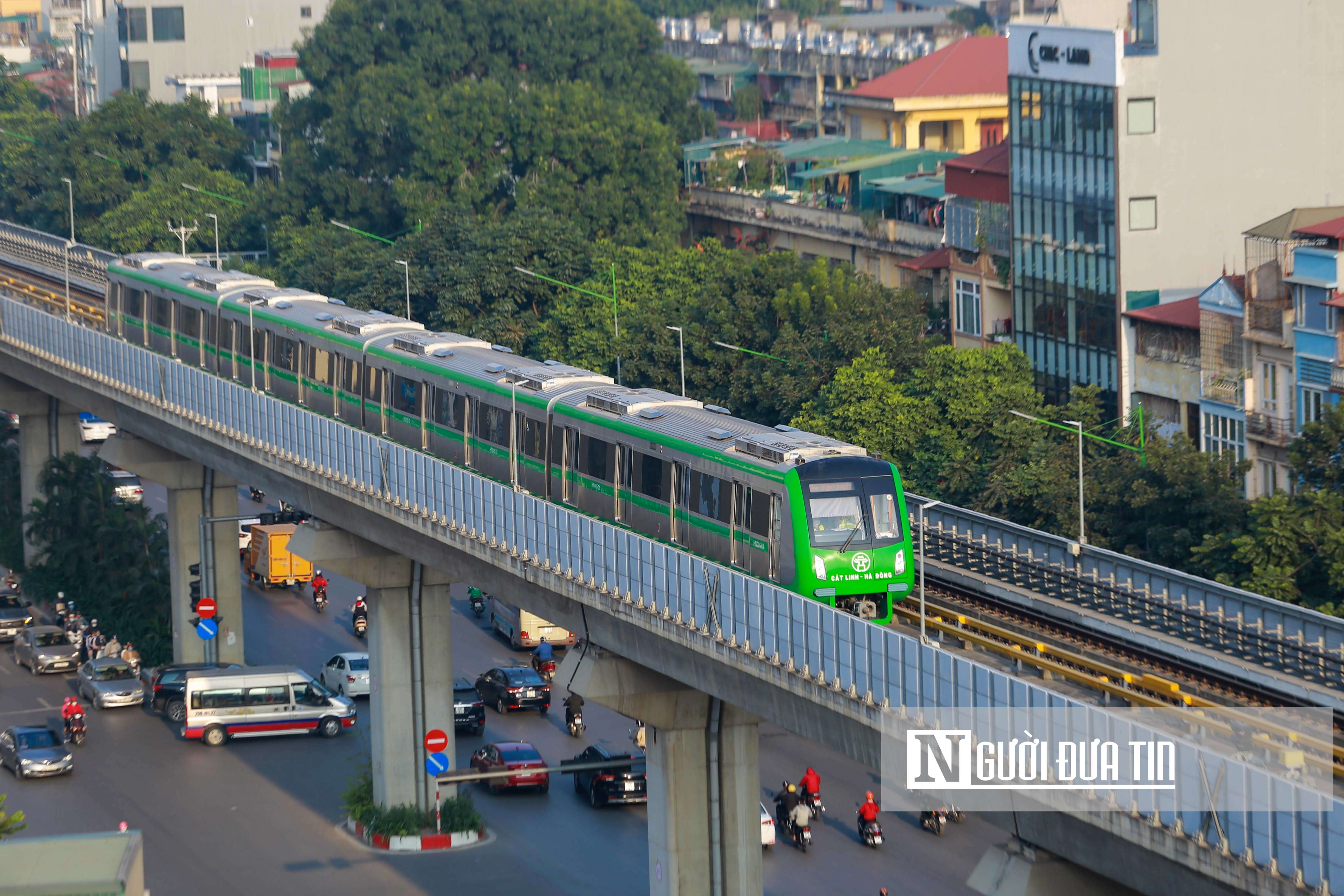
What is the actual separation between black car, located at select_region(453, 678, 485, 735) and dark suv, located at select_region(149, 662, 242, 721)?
8.01 m

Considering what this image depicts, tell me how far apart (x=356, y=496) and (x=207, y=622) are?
16185 mm

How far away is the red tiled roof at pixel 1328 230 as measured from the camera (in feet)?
203

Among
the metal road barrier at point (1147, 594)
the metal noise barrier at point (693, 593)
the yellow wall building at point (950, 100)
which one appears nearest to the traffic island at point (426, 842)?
the metal noise barrier at point (693, 593)

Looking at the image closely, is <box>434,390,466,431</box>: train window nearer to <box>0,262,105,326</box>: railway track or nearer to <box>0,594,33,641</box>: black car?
<box>0,594,33,641</box>: black car

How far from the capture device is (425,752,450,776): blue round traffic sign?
47.9 m

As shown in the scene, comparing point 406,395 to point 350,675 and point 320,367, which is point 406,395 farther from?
point 350,675

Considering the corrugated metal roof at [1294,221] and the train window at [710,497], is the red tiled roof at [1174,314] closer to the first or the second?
the corrugated metal roof at [1294,221]

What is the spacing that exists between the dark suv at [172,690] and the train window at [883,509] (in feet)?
104

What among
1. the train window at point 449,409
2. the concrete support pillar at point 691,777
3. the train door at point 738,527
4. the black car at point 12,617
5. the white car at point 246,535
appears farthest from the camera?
the white car at point 246,535

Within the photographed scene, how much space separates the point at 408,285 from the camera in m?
97.1

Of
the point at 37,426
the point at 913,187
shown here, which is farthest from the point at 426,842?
the point at 913,187

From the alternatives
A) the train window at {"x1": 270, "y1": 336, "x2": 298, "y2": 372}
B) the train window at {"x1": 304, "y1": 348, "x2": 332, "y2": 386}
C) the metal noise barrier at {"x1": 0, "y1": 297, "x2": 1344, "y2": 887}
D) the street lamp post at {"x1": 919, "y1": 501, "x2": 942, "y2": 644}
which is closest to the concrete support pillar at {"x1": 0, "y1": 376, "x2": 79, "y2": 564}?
the metal noise barrier at {"x1": 0, "y1": 297, "x2": 1344, "y2": 887}

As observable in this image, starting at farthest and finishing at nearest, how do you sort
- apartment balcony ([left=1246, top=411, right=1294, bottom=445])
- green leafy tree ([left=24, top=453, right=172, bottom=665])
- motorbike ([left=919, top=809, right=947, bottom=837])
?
green leafy tree ([left=24, top=453, right=172, bottom=665]) → apartment balcony ([left=1246, top=411, right=1294, bottom=445]) → motorbike ([left=919, top=809, right=947, bottom=837])

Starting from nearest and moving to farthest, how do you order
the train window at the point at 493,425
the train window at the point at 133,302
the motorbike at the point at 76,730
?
the train window at the point at 493,425 → the motorbike at the point at 76,730 → the train window at the point at 133,302
